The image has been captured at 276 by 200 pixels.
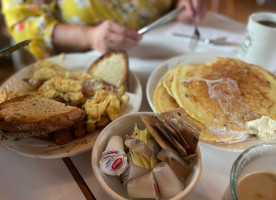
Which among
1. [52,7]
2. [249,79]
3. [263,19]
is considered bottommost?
[249,79]

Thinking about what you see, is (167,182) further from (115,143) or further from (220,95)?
(220,95)

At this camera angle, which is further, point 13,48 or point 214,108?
point 214,108

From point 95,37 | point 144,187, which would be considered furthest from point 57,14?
point 144,187

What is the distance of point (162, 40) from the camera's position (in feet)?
3.81

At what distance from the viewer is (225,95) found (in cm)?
75

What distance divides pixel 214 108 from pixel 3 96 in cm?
63

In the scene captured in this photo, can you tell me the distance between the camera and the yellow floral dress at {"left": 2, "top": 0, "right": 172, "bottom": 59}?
45.8 inches

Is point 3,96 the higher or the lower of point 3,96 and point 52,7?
the lower

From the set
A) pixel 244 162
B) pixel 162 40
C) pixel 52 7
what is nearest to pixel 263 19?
pixel 162 40

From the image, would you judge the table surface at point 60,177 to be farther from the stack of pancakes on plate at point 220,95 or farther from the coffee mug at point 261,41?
the coffee mug at point 261,41

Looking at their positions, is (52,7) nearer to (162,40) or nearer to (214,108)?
(162,40)

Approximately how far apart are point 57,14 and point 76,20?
0.11 metres

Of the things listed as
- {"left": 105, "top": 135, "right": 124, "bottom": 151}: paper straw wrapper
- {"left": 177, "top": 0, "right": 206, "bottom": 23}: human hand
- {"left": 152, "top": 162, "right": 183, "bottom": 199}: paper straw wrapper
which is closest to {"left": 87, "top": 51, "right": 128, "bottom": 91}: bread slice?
{"left": 105, "top": 135, "right": 124, "bottom": 151}: paper straw wrapper

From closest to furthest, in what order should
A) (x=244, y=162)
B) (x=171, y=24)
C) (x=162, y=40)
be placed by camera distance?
(x=244, y=162), (x=162, y=40), (x=171, y=24)
